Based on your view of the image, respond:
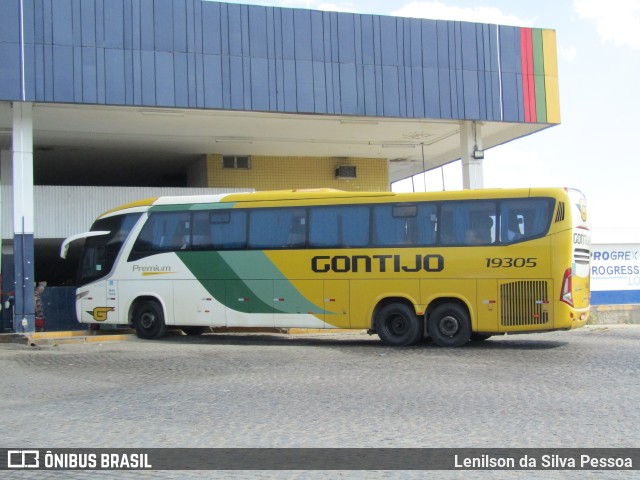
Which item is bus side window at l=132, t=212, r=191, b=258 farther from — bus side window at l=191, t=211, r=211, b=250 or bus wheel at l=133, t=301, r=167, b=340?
bus wheel at l=133, t=301, r=167, b=340

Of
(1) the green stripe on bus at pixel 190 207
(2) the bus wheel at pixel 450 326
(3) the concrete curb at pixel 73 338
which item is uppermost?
(1) the green stripe on bus at pixel 190 207

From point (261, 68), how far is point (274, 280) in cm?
668

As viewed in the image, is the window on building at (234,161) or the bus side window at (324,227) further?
the window on building at (234,161)

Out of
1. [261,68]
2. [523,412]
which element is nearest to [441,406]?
[523,412]

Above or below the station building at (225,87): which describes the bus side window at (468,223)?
below

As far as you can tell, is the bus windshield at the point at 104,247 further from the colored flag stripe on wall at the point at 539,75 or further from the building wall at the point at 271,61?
the colored flag stripe on wall at the point at 539,75

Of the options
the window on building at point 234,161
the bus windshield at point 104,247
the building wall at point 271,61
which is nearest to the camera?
the bus windshield at point 104,247

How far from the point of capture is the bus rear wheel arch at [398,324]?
1662 cm

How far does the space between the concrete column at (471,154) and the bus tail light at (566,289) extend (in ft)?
27.9

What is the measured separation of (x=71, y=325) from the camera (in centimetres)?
2411

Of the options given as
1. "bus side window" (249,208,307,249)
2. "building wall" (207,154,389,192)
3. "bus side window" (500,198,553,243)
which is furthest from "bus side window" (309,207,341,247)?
"building wall" (207,154,389,192)

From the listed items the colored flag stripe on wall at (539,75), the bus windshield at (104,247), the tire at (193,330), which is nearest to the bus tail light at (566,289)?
the colored flag stripe on wall at (539,75)

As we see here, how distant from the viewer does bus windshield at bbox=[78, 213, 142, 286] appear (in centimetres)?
1927

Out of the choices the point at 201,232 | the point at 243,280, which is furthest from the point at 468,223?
the point at 201,232
